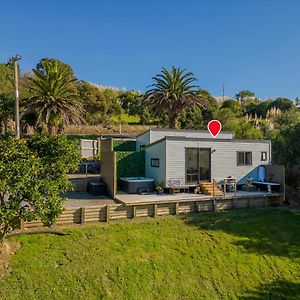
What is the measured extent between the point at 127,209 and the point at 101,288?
4.13 m

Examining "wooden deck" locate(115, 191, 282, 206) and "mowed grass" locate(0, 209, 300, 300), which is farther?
"wooden deck" locate(115, 191, 282, 206)

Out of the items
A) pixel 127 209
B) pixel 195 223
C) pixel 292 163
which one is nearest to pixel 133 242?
pixel 127 209

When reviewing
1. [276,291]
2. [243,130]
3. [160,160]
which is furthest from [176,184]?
[243,130]

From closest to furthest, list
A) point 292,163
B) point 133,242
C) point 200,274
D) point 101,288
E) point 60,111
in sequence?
point 101,288
point 200,274
point 133,242
point 292,163
point 60,111

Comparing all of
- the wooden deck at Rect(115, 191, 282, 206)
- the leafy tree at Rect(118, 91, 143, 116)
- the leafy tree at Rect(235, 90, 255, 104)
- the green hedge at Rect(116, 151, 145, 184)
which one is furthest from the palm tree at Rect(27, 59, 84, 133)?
the leafy tree at Rect(235, 90, 255, 104)

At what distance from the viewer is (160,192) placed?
620 inches

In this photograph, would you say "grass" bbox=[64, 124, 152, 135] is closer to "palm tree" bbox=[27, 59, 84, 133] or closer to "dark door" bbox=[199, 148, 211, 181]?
"palm tree" bbox=[27, 59, 84, 133]

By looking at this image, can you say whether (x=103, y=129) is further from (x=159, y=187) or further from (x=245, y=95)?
(x=245, y=95)

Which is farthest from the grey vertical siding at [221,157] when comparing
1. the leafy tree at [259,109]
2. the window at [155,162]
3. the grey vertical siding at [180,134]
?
the leafy tree at [259,109]

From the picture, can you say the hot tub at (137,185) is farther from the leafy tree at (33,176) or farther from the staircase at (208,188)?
the leafy tree at (33,176)

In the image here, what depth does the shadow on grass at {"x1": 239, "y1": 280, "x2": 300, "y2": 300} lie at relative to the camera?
985cm

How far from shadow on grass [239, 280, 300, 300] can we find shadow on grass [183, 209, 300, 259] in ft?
4.28

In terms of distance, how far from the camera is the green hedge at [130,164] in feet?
60.0

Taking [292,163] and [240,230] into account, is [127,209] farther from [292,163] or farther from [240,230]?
[292,163]
